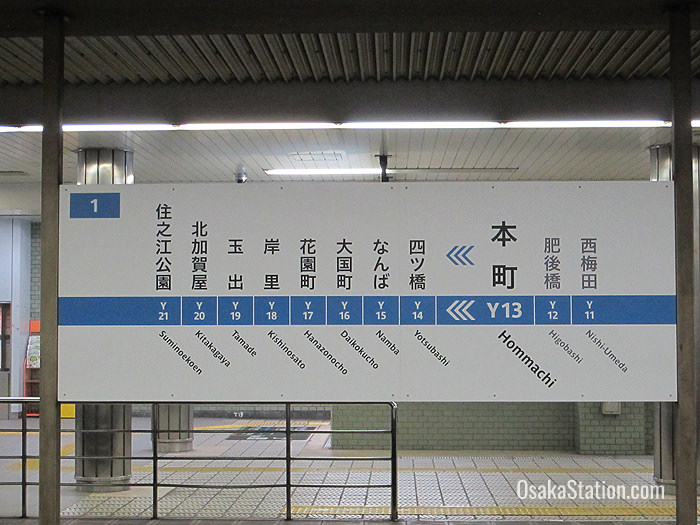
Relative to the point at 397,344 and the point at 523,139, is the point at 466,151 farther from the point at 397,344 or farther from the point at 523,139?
the point at 397,344

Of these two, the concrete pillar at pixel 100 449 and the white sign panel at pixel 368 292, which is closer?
the white sign panel at pixel 368 292

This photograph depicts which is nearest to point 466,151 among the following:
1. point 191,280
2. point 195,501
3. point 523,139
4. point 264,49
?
point 523,139

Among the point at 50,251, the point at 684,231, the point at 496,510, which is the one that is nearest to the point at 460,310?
the point at 684,231

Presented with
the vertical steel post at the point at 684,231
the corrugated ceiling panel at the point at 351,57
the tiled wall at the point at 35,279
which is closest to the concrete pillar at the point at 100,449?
the corrugated ceiling panel at the point at 351,57

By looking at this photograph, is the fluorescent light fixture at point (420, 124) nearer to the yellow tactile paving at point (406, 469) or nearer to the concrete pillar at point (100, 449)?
the concrete pillar at point (100, 449)

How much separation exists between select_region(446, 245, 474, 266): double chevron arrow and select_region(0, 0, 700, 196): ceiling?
1.11 m

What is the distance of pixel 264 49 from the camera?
5.56 metres

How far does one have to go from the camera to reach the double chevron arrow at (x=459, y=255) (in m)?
4.13

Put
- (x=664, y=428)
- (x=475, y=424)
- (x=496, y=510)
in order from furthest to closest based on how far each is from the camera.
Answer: (x=475, y=424), (x=664, y=428), (x=496, y=510)

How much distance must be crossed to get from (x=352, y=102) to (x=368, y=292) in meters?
2.75

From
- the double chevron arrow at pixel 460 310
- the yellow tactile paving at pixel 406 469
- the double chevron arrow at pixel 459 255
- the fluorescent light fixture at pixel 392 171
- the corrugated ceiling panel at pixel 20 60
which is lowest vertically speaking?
the yellow tactile paving at pixel 406 469

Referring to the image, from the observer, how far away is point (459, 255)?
4137 mm
